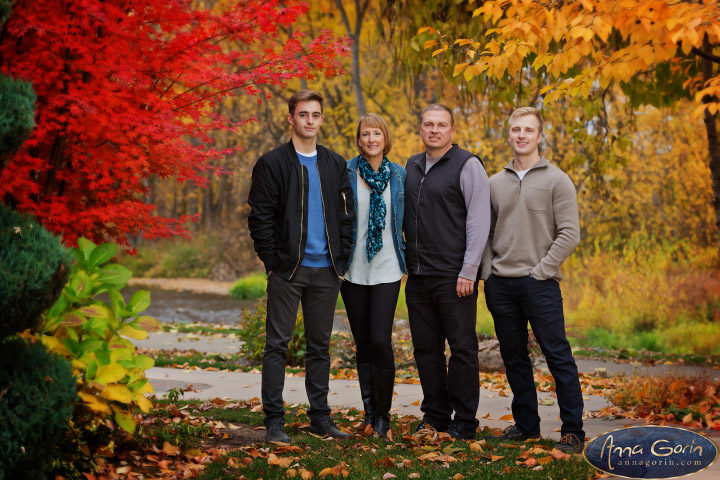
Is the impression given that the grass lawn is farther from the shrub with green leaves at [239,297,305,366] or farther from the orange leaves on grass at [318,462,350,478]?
the shrub with green leaves at [239,297,305,366]

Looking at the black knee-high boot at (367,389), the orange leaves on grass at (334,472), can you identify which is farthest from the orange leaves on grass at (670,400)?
the orange leaves on grass at (334,472)

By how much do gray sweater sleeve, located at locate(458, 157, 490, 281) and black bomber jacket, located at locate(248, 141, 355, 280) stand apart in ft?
2.55

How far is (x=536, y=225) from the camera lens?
436 cm

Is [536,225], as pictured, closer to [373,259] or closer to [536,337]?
[536,337]

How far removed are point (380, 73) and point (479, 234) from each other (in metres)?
16.3

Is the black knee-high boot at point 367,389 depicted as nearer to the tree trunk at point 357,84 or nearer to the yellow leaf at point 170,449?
the yellow leaf at point 170,449

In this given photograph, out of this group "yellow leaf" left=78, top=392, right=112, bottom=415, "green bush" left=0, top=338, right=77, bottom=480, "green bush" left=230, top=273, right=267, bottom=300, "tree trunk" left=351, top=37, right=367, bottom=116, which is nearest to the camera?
"green bush" left=0, top=338, right=77, bottom=480

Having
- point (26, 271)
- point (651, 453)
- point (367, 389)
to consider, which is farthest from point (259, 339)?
point (26, 271)

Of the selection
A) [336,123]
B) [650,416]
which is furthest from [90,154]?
[336,123]

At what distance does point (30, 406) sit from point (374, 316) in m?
2.20

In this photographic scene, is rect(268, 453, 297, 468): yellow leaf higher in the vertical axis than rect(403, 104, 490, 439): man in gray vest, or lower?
lower

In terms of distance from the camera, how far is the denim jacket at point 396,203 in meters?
4.50

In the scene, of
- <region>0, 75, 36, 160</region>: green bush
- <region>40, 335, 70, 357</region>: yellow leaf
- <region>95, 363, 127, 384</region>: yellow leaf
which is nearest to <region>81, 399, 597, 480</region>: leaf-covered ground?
<region>95, 363, 127, 384</region>: yellow leaf

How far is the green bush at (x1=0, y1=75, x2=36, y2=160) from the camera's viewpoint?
280 cm
